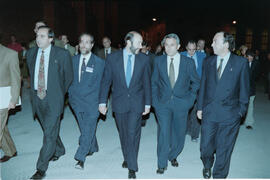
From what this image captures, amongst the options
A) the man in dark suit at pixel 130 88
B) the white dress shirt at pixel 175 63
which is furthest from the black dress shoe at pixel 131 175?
the white dress shirt at pixel 175 63

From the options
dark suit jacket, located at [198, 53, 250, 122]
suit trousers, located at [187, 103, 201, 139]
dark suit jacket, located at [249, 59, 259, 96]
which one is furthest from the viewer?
dark suit jacket, located at [249, 59, 259, 96]

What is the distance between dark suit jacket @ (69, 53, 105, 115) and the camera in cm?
423

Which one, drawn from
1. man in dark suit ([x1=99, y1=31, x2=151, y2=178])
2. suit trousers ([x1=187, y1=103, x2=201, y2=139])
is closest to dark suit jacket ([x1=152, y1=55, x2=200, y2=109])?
man in dark suit ([x1=99, y1=31, x2=151, y2=178])

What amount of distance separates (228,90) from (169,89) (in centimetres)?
86

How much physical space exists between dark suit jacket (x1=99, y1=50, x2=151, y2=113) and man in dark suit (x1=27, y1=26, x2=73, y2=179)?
27.5 inches

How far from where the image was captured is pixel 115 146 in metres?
5.17

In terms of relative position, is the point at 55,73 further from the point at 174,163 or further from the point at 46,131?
the point at 174,163

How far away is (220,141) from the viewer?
3.67 meters

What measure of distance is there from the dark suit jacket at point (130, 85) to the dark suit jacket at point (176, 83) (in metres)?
0.28

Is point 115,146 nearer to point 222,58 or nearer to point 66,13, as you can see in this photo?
point 222,58

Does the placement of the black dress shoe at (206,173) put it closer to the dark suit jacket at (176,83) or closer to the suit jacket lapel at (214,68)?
the dark suit jacket at (176,83)

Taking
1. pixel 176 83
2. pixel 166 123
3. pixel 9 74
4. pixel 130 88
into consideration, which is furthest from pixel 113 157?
pixel 9 74

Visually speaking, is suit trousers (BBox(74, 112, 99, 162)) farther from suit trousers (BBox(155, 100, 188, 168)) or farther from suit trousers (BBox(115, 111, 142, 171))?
suit trousers (BBox(155, 100, 188, 168))

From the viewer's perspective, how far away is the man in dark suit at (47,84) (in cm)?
377
